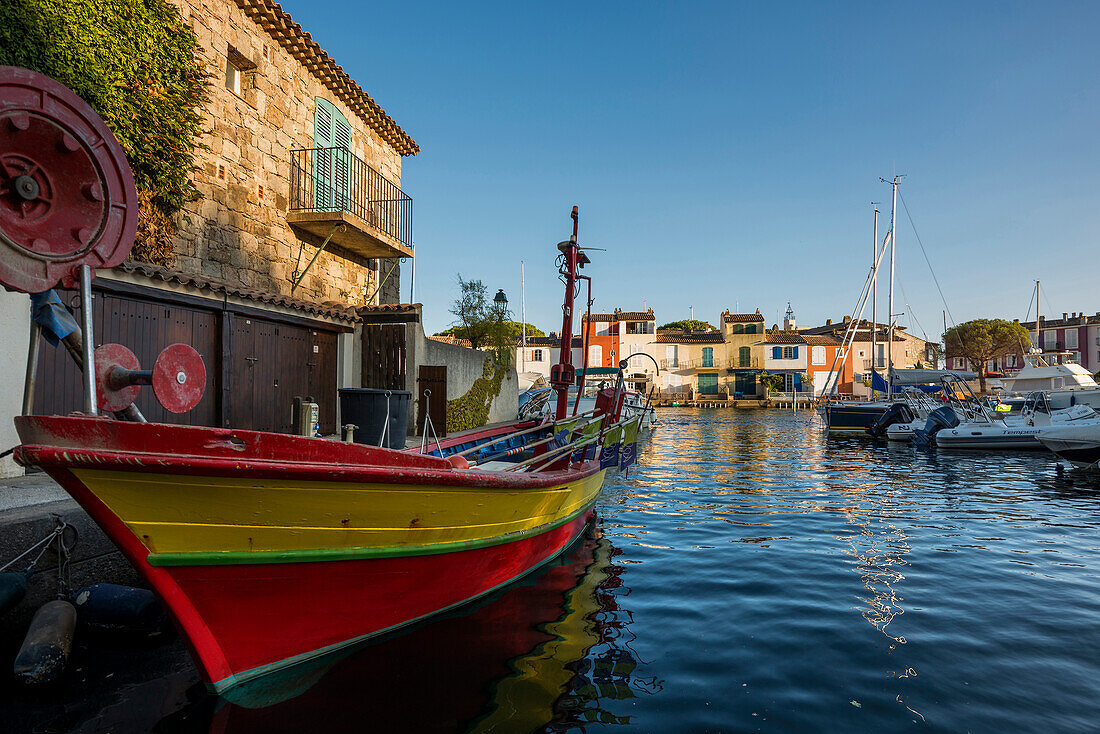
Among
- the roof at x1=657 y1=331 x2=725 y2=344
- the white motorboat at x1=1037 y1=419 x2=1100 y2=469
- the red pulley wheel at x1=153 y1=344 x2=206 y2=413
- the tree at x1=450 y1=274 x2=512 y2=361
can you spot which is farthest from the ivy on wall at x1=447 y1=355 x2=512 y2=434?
the roof at x1=657 y1=331 x2=725 y2=344

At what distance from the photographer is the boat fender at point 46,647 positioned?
3385 mm

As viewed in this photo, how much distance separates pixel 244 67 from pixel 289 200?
2424 millimetres

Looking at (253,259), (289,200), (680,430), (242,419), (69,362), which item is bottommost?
(680,430)

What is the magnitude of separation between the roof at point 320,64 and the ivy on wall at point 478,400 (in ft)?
22.4

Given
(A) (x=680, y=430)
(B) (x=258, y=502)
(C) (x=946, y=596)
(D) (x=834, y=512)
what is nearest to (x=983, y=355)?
(A) (x=680, y=430)

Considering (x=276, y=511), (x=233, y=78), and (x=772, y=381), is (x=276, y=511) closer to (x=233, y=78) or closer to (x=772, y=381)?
(x=233, y=78)

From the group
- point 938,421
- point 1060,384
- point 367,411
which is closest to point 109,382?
point 367,411

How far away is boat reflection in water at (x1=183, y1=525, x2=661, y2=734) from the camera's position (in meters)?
3.22

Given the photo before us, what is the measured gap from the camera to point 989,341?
51.9 metres

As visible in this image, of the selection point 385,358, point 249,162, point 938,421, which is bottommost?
point 938,421

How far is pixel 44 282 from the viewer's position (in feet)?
10.6

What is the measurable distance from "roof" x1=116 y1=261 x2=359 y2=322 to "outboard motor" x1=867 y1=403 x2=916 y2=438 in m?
20.0

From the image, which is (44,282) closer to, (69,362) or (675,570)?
(69,362)

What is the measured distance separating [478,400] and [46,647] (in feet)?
41.7
